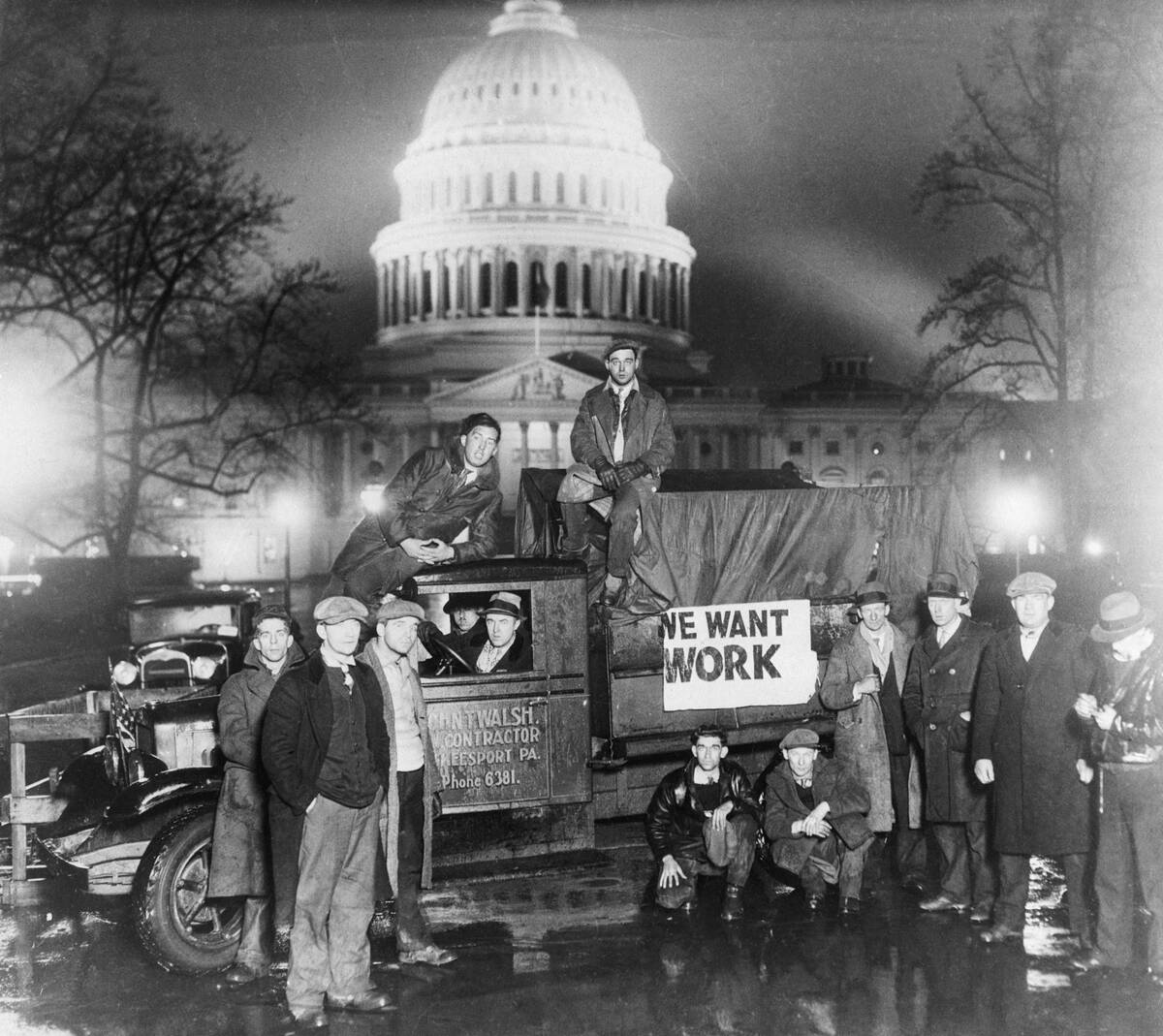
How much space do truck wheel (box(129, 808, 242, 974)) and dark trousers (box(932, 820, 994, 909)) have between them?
4305mm

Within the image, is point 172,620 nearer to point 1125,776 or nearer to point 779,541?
point 779,541

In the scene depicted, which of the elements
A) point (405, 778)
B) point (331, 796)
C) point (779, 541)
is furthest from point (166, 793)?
point (779, 541)

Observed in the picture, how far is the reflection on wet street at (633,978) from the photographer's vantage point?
21.0ft

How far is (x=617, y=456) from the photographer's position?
9812 mm

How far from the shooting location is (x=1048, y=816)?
7383 mm

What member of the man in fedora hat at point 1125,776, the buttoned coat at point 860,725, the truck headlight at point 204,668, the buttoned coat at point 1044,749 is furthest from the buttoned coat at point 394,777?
the truck headlight at point 204,668

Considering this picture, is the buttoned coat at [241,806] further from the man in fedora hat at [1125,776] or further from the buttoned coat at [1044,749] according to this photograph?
the man in fedora hat at [1125,776]

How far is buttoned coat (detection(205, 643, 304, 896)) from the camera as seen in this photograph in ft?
23.2

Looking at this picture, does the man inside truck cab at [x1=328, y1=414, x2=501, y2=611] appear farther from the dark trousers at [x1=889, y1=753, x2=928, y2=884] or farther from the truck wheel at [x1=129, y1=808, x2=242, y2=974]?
the dark trousers at [x1=889, y1=753, x2=928, y2=884]

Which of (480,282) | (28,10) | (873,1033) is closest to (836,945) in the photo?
(873,1033)

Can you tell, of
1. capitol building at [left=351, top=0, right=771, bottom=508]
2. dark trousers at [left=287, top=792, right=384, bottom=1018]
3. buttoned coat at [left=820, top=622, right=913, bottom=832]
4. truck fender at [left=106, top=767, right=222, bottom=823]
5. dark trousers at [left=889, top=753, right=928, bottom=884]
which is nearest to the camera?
dark trousers at [left=287, top=792, right=384, bottom=1018]

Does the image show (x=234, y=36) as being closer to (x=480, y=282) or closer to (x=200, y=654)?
(x=200, y=654)

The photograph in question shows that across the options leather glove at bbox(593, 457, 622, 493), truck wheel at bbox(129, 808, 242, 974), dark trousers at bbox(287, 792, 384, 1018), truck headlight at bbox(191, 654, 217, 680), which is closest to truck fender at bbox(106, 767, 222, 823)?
truck wheel at bbox(129, 808, 242, 974)

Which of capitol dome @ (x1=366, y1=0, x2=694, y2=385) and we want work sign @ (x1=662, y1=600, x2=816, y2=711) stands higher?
capitol dome @ (x1=366, y1=0, x2=694, y2=385)
